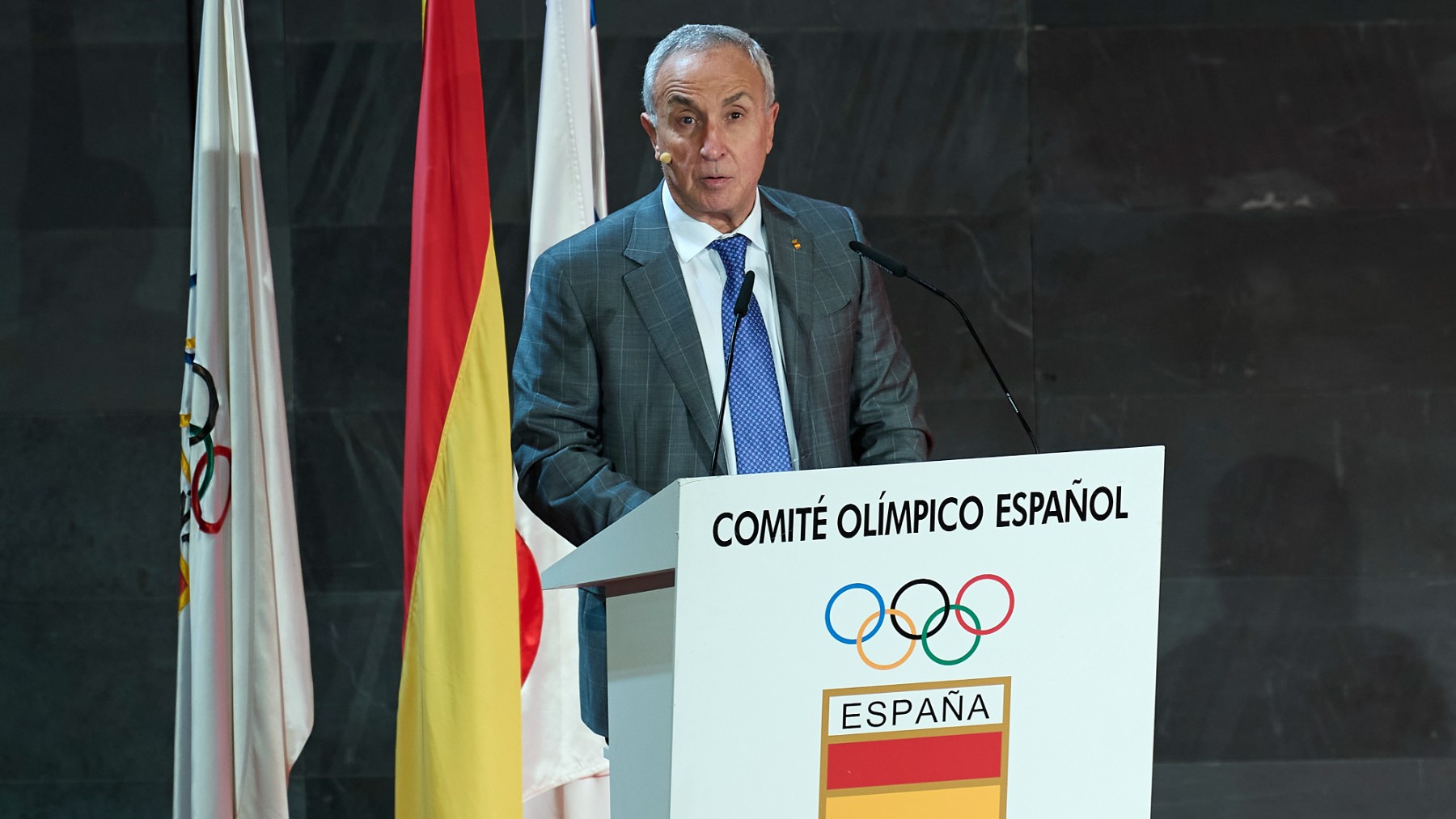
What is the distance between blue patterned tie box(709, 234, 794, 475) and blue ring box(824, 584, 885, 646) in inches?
21.8

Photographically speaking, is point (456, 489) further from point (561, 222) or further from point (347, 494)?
point (347, 494)

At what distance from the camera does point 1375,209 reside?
365 centimetres

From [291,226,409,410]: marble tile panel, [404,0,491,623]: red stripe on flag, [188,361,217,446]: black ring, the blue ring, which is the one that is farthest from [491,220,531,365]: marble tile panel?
the blue ring

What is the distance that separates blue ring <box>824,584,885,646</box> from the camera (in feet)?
4.70

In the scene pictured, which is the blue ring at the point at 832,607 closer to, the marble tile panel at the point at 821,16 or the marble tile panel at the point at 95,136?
the marble tile panel at the point at 821,16

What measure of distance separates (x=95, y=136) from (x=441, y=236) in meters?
1.74

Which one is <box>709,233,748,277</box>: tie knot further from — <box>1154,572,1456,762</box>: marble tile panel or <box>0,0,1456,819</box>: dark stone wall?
<box>1154,572,1456,762</box>: marble tile panel

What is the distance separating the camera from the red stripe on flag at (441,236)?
7.95ft

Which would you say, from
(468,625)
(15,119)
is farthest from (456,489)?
(15,119)

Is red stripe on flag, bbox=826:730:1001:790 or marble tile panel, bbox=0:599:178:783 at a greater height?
red stripe on flag, bbox=826:730:1001:790

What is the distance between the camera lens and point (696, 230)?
2.09m

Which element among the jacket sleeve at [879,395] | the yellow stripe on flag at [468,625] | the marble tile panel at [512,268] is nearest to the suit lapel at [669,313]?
the jacket sleeve at [879,395]

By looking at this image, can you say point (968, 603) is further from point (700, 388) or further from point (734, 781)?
point (700, 388)

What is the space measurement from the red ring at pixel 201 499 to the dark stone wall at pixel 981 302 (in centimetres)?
82
